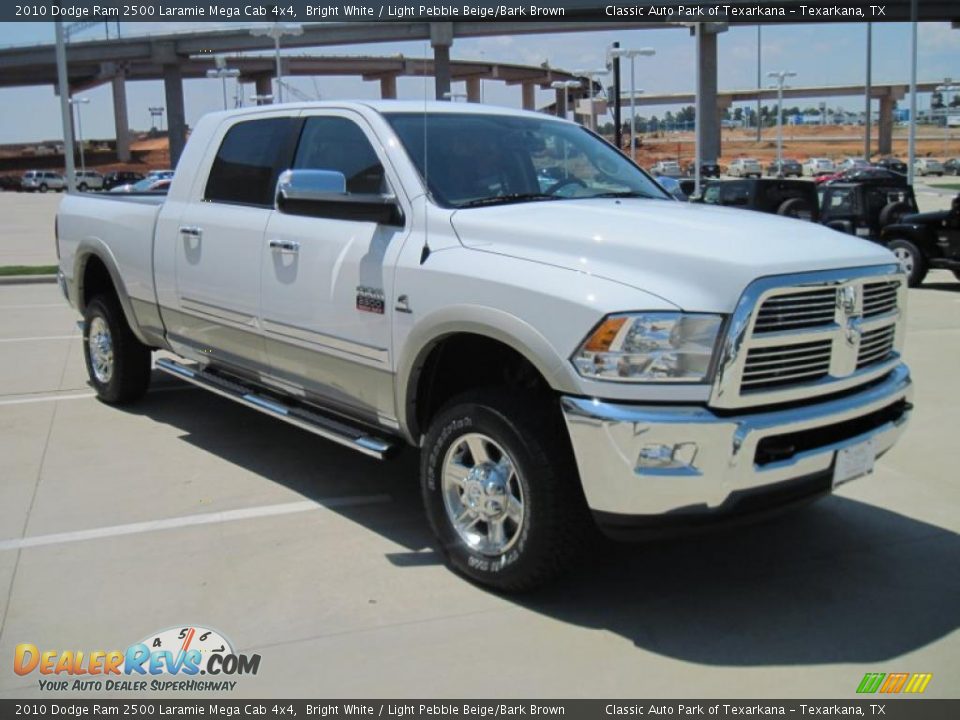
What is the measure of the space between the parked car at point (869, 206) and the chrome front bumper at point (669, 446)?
49.3 feet

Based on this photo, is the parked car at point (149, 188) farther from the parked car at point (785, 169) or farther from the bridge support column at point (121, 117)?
the bridge support column at point (121, 117)

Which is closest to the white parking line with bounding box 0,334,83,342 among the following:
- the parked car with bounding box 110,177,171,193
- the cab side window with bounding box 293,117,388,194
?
the parked car with bounding box 110,177,171,193

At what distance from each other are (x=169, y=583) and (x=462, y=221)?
6.63 ft

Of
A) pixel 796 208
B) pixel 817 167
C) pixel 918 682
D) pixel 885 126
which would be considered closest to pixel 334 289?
pixel 918 682

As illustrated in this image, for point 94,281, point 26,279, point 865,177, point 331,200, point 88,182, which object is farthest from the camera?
point 88,182

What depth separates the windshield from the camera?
4.68 meters

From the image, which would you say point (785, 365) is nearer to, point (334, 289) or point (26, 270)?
point (334, 289)

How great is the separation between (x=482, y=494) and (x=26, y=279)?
45.9 ft

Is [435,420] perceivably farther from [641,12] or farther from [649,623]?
[641,12]

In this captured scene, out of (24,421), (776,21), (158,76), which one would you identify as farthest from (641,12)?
(158,76)

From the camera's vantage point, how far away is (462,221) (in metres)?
4.30

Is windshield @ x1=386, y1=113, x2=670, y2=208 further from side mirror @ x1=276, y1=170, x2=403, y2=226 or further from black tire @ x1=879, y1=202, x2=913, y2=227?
black tire @ x1=879, y1=202, x2=913, y2=227

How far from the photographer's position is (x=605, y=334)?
11.6 ft
